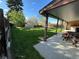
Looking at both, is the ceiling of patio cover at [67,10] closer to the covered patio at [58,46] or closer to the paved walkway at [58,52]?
the covered patio at [58,46]

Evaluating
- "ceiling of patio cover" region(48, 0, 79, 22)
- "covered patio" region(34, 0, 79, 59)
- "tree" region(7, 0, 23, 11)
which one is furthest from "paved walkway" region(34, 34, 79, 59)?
"tree" region(7, 0, 23, 11)

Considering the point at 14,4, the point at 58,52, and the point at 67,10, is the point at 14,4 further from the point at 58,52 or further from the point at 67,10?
the point at 58,52

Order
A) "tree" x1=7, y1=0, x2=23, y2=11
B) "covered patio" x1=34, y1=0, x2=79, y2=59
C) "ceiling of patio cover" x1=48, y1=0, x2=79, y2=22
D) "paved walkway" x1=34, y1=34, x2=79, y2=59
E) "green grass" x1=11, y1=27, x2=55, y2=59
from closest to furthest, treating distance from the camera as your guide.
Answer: "green grass" x1=11, y1=27, x2=55, y2=59
"paved walkway" x1=34, y1=34, x2=79, y2=59
"covered patio" x1=34, y1=0, x2=79, y2=59
"ceiling of patio cover" x1=48, y1=0, x2=79, y2=22
"tree" x1=7, y1=0, x2=23, y2=11

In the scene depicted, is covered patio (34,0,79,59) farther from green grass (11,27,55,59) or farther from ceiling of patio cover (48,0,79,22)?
green grass (11,27,55,59)

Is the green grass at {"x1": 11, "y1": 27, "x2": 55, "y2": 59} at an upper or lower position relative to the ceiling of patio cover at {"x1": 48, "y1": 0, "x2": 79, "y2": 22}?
lower

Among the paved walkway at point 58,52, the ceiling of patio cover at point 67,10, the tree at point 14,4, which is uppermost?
the tree at point 14,4

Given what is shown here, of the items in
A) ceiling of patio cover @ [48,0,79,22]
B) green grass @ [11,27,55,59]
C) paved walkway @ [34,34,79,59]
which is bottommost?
paved walkway @ [34,34,79,59]

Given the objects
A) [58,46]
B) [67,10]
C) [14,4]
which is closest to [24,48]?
[58,46]

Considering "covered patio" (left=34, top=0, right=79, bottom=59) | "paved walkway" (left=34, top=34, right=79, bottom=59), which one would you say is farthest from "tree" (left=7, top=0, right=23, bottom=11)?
"paved walkway" (left=34, top=34, right=79, bottom=59)

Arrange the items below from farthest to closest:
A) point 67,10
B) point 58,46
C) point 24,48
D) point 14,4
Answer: point 14,4 → point 67,10 → point 58,46 → point 24,48

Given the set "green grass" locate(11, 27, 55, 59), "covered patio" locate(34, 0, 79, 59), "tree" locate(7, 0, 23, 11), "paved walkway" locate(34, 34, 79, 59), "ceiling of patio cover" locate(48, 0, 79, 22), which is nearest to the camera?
"green grass" locate(11, 27, 55, 59)

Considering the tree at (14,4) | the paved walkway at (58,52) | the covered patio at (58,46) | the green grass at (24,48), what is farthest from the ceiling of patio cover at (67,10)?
the tree at (14,4)

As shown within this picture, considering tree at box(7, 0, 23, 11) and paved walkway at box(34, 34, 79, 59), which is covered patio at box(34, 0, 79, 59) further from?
tree at box(7, 0, 23, 11)

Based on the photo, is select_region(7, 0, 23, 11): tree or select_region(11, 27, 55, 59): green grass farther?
select_region(7, 0, 23, 11): tree
